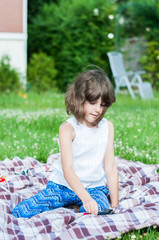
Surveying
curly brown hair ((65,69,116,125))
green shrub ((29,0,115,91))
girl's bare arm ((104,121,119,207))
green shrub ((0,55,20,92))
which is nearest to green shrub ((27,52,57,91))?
green shrub ((29,0,115,91))

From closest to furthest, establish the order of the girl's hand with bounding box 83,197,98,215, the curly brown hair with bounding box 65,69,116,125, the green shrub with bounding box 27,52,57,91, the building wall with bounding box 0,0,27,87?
the girl's hand with bounding box 83,197,98,215
the curly brown hair with bounding box 65,69,116,125
the building wall with bounding box 0,0,27,87
the green shrub with bounding box 27,52,57,91

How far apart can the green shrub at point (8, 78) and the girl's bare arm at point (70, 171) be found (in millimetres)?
8460

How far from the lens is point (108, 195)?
3508 millimetres

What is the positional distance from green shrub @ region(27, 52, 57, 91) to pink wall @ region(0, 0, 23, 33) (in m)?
1.08

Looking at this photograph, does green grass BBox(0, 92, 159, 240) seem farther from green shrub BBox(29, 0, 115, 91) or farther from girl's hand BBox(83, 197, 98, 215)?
green shrub BBox(29, 0, 115, 91)

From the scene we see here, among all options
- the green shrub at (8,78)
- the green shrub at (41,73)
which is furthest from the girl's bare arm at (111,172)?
the green shrub at (41,73)

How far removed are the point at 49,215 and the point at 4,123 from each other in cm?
400

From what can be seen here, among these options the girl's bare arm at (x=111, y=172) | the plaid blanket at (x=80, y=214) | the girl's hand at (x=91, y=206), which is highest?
the girl's bare arm at (x=111, y=172)

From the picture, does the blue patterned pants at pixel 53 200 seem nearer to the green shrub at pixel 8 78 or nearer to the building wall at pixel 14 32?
the green shrub at pixel 8 78

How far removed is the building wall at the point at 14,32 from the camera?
12.6 metres

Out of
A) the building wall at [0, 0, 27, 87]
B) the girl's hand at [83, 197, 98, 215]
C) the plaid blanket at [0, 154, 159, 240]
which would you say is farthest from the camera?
the building wall at [0, 0, 27, 87]

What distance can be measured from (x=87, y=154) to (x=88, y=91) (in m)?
0.50

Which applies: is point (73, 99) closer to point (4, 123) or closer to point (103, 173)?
point (103, 173)

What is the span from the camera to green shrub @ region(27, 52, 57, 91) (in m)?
12.8
